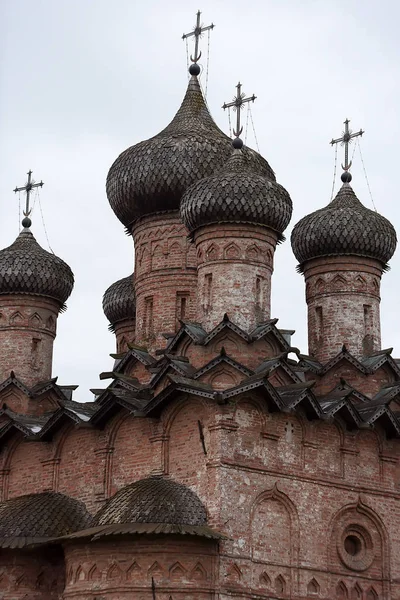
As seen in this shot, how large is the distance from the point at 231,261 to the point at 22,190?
5752 millimetres

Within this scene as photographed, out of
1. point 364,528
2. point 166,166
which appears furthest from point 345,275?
point 364,528

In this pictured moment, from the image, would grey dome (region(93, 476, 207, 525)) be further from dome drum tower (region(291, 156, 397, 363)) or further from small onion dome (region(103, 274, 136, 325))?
small onion dome (region(103, 274, 136, 325))

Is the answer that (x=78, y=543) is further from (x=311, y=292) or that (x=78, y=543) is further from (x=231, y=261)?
(x=311, y=292)

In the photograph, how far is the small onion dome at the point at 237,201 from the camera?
18.9 m

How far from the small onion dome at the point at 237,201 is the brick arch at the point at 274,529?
4081 millimetres

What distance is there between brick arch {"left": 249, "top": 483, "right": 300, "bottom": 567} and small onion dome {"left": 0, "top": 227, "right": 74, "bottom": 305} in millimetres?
6108

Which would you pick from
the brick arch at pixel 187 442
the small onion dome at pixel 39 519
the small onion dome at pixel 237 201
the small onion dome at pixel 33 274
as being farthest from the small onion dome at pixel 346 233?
the small onion dome at pixel 39 519

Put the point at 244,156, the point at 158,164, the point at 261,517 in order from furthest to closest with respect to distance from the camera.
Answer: the point at 158,164, the point at 244,156, the point at 261,517

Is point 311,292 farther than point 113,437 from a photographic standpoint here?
Yes

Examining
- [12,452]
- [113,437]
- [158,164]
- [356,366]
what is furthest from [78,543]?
[158,164]

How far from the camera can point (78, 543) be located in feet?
56.1

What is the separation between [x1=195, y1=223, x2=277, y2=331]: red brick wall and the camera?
61.0ft

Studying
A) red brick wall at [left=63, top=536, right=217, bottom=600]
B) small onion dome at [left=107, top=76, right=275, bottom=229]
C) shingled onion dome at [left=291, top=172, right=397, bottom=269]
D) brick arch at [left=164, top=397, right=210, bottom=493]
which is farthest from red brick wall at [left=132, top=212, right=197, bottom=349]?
red brick wall at [left=63, top=536, right=217, bottom=600]

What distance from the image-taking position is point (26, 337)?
2131 centimetres
